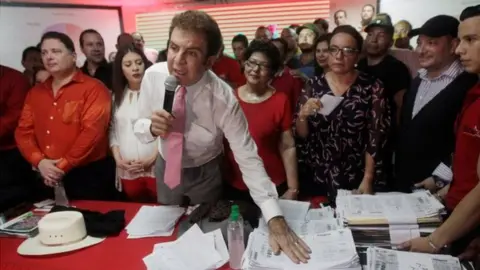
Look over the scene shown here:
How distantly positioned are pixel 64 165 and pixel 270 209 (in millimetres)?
1306

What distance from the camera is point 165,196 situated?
6.17 feet

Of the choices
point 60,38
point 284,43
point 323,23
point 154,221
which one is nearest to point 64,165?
point 60,38

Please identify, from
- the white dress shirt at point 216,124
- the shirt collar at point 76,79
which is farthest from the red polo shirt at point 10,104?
the white dress shirt at point 216,124

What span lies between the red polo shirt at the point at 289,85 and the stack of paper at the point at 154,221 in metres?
0.98

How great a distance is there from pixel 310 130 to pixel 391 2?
96cm

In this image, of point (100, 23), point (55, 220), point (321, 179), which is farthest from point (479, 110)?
point (100, 23)

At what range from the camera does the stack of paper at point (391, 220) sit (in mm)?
1343

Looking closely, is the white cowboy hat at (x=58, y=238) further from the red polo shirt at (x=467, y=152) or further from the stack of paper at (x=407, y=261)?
the red polo shirt at (x=467, y=152)

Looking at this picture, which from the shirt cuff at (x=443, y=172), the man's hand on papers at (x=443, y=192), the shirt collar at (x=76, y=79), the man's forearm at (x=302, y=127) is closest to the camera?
the man's hand on papers at (x=443, y=192)

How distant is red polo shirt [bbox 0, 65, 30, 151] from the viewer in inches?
99.8

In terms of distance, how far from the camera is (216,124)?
160cm

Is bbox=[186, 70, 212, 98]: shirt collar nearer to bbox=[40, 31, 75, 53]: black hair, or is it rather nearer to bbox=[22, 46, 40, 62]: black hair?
bbox=[40, 31, 75, 53]: black hair

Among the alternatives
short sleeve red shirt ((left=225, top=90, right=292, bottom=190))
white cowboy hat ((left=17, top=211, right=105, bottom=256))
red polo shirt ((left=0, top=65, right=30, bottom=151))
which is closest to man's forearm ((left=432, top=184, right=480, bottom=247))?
short sleeve red shirt ((left=225, top=90, right=292, bottom=190))

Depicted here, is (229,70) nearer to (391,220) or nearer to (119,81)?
(119,81)
